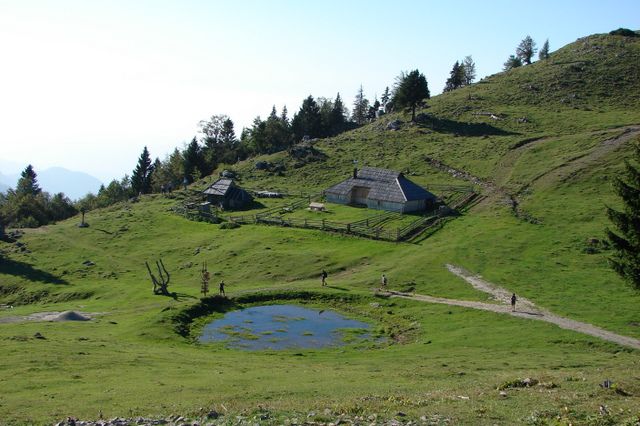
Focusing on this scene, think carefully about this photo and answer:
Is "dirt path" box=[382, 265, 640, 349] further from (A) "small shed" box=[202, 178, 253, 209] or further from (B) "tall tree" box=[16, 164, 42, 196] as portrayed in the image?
(B) "tall tree" box=[16, 164, 42, 196]

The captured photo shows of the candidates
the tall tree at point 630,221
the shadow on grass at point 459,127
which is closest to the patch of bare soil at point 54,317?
the tall tree at point 630,221

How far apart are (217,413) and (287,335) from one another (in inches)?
985

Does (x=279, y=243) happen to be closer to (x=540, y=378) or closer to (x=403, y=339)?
(x=403, y=339)

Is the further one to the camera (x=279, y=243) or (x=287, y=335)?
(x=279, y=243)

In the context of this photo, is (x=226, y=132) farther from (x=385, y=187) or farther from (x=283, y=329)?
(x=283, y=329)

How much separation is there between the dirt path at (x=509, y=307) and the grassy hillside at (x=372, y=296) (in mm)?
1184

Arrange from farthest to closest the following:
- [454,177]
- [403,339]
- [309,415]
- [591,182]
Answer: [454,177] < [591,182] < [403,339] < [309,415]

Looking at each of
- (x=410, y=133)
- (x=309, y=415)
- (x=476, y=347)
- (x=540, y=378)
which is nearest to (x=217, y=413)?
(x=309, y=415)

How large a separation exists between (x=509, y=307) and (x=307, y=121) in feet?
377

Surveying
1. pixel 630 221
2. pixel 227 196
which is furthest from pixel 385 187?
pixel 630 221

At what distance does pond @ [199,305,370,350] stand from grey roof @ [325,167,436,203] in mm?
37498

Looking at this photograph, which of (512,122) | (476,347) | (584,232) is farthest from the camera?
(512,122)

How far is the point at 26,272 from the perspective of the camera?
7419 cm

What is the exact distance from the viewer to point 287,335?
48469mm
